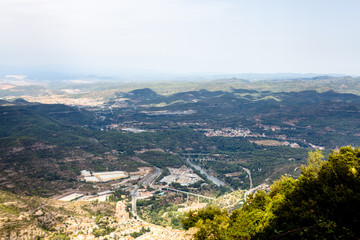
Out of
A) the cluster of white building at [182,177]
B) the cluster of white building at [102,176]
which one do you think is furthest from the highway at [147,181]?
the cluster of white building at [102,176]

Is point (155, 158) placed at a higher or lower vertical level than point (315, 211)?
lower

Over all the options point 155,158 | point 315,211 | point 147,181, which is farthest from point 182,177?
point 315,211

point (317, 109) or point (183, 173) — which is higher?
point (317, 109)

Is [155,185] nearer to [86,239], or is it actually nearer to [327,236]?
[86,239]

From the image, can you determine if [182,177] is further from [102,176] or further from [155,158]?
[102,176]

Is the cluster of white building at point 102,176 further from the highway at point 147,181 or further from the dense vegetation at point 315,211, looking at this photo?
the dense vegetation at point 315,211

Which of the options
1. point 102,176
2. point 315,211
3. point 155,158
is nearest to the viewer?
point 315,211

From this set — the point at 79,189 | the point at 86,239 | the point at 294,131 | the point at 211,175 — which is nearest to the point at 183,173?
the point at 211,175

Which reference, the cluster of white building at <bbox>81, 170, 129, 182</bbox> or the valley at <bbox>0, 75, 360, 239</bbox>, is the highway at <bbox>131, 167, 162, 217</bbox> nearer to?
the valley at <bbox>0, 75, 360, 239</bbox>

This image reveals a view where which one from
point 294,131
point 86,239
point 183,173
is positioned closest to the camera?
point 86,239
